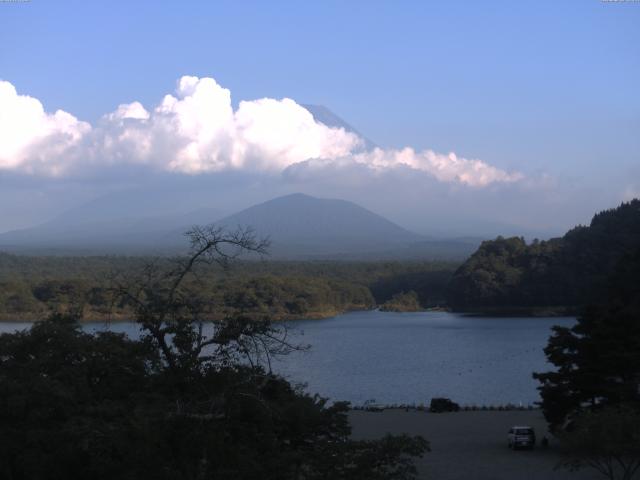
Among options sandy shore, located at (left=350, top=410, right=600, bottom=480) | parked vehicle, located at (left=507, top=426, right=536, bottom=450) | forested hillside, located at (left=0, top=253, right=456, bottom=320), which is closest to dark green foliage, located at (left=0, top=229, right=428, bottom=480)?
sandy shore, located at (left=350, top=410, right=600, bottom=480)

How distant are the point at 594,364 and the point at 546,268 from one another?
42055 mm

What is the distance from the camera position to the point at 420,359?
2991 cm

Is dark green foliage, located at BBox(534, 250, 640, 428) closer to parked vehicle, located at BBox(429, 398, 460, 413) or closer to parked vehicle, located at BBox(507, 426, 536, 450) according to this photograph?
parked vehicle, located at BBox(507, 426, 536, 450)

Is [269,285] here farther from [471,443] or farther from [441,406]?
[471,443]

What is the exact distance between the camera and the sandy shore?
10469 mm

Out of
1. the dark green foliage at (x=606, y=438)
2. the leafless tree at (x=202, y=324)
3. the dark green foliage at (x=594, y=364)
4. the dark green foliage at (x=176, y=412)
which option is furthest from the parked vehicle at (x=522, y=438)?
the leafless tree at (x=202, y=324)

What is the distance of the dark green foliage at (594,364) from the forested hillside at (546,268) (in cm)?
3606

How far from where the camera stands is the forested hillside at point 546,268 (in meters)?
50.1

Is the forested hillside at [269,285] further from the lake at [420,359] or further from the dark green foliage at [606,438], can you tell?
the dark green foliage at [606,438]

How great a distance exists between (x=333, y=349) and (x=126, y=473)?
92.7ft

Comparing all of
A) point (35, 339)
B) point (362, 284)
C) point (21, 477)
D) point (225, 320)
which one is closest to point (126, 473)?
point (225, 320)

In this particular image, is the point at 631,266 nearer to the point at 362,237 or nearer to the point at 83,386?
the point at 83,386

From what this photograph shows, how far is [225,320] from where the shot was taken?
5488 millimetres

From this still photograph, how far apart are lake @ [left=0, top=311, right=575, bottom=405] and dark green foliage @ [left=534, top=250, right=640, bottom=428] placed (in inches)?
142
